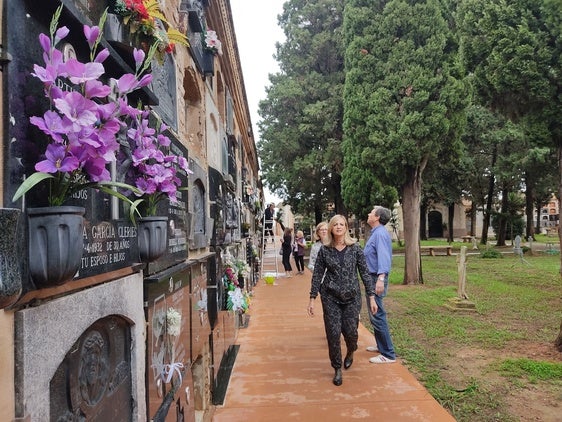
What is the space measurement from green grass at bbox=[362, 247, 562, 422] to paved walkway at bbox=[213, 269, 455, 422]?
0.42 m

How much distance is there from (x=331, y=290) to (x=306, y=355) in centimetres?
144

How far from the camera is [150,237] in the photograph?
2.14m

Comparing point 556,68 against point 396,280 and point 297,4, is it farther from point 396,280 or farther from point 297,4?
point 297,4

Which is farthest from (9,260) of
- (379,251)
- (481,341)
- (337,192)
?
(337,192)

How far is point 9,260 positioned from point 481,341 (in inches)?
263

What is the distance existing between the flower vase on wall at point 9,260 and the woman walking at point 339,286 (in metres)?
3.70

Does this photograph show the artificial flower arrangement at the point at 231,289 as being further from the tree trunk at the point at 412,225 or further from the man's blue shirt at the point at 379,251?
the tree trunk at the point at 412,225

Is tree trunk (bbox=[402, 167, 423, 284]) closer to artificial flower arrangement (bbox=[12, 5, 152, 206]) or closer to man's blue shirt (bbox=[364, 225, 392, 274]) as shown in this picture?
man's blue shirt (bbox=[364, 225, 392, 274])

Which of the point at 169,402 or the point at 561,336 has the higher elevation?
the point at 169,402

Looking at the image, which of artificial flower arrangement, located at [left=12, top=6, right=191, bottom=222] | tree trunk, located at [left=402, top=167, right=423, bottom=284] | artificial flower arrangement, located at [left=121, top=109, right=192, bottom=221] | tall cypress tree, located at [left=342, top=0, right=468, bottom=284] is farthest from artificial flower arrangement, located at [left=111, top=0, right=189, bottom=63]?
tree trunk, located at [left=402, top=167, right=423, bottom=284]

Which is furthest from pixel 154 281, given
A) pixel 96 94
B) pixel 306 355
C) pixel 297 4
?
pixel 297 4

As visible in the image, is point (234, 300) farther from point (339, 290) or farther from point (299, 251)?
point (299, 251)

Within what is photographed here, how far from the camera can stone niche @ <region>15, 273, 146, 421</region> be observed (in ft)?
4.07

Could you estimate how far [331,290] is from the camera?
4.46 meters
